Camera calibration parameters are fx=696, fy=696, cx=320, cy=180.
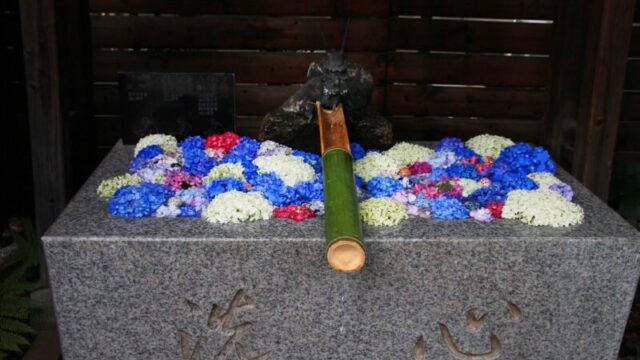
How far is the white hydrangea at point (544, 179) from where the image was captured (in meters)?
3.43

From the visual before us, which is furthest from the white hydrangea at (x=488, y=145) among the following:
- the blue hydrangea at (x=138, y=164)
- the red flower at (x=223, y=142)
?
the blue hydrangea at (x=138, y=164)

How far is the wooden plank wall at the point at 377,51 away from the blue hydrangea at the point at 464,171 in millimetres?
2160

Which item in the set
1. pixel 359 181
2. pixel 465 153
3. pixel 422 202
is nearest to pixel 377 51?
pixel 465 153

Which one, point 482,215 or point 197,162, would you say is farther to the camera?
point 197,162

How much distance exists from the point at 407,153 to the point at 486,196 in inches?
26.6

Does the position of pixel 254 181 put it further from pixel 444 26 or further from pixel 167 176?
pixel 444 26

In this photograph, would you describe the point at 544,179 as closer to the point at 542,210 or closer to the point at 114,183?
the point at 542,210

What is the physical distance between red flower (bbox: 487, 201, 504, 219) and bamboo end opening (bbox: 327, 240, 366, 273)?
843 millimetres

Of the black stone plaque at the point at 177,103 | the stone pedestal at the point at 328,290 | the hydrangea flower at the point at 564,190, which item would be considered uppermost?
the black stone plaque at the point at 177,103

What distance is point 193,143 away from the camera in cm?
380

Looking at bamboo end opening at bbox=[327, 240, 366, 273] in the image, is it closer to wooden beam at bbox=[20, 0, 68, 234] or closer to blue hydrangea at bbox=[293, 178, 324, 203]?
blue hydrangea at bbox=[293, 178, 324, 203]

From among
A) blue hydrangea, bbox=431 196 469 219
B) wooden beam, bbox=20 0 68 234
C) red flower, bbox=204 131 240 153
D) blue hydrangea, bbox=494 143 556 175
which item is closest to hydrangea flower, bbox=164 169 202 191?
red flower, bbox=204 131 240 153

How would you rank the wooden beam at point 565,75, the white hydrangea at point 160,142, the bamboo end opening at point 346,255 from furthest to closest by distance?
the wooden beam at point 565,75, the white hydrangea at point 160,142, the bamboo end opening at point 346,255

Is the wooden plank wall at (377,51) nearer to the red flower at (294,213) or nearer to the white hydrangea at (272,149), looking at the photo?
Result: the white hydrangea at (272,149)
